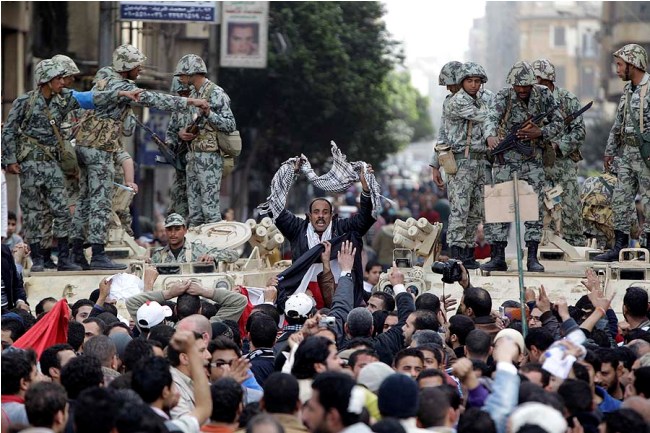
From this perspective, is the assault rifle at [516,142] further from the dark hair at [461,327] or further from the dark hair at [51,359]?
the dark hair at [51,359]

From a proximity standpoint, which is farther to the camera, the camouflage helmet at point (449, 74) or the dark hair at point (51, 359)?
the camouflage helmet at point (449, 74)

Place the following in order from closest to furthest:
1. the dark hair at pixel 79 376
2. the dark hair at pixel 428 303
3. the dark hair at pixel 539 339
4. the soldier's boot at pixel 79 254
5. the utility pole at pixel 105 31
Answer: the dark hair at pixel 79 376 < the dark hair at pixel 539 339 < the dark hair at pixel 428 303 < the soldier's boot at pixel 79 254 < the utility pole at pixel 105 31

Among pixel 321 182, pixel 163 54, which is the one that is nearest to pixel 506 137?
pixel 321 182

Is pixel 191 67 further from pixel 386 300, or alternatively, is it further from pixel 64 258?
pixel 386 300

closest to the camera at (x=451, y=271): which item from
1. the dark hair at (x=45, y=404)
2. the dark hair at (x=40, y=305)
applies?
the dark hair at (x=40, y=305)

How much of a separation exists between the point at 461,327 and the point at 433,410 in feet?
11.2

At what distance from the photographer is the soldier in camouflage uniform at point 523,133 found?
1739cm

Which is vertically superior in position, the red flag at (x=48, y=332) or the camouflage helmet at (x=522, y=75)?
the camouflage helmet at (x=522, y=75)

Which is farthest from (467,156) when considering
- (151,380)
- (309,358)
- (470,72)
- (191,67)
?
(151,380)

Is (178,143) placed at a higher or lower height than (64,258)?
higher

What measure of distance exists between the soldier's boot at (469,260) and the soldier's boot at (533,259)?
57cm

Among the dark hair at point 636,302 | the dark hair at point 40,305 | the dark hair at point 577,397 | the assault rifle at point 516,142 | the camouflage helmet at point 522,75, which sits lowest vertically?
the dark hair at point 40,305

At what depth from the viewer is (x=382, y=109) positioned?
47469 mm

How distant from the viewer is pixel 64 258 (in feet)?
59.5
